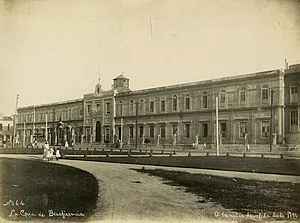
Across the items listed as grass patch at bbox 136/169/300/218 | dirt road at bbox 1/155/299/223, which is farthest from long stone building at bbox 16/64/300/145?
dirt road at bbox 1/155/299/223

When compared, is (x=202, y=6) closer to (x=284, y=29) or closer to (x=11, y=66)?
(x=284, y=29)

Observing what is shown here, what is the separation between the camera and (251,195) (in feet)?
16.4

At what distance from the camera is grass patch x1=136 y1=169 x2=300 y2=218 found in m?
4.84

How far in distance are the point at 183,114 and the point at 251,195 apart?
10194 millimetres

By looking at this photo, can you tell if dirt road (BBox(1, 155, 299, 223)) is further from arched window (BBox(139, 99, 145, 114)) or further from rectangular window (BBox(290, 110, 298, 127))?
arched window (BBox(139, 99, 145, 114))

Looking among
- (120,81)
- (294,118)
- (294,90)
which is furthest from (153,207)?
(294,90)

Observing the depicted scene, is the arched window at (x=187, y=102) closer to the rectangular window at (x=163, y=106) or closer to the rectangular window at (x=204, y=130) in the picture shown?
the rectangular window at (x=163, y=106)

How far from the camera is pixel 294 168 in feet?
17.6

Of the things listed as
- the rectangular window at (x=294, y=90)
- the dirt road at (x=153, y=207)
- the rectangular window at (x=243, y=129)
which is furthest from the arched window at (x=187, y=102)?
the dirt road at (x=153, y=207)

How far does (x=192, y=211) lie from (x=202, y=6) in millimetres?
2729

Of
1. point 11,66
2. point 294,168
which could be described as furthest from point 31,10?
point 294,168

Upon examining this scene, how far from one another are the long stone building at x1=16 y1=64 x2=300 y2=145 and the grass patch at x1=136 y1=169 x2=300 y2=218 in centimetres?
209

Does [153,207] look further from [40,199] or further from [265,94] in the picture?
[265,94]
